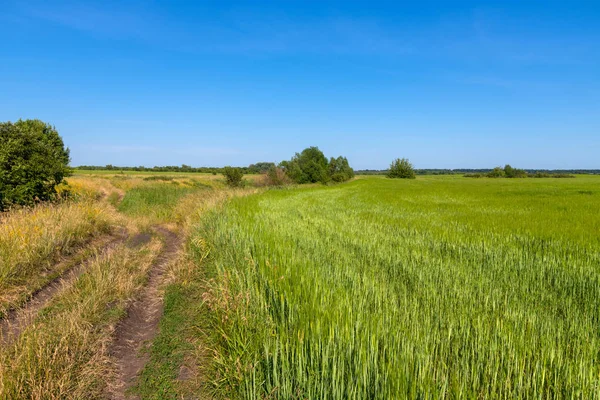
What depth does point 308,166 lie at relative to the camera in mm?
82188

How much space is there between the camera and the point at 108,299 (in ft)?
19.6

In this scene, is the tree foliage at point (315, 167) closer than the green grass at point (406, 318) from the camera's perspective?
No

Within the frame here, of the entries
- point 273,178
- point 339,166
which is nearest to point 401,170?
point 339,166

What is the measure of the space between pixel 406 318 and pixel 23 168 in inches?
691

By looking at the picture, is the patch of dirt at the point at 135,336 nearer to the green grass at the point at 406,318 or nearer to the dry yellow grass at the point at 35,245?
the green grass at the point at 406,318

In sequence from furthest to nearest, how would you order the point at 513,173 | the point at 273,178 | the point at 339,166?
the point at 339,166
the point at 513,173
the point at 273,178

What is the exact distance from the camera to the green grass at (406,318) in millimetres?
2342

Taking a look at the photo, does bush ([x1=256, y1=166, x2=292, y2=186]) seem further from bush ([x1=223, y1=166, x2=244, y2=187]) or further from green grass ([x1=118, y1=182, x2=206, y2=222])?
green grass ([x1=118, y1=182, x2=206, y2=222])

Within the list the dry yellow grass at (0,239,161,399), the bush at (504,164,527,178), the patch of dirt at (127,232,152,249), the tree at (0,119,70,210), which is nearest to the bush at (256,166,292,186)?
the tree at (0,119,70,210)

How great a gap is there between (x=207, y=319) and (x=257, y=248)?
1.70 meters

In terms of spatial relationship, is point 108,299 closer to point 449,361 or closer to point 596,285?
point 449,361

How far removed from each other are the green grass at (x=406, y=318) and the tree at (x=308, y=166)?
214 feet

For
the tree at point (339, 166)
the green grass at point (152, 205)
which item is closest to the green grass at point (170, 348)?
the green grass at point (152, 205)

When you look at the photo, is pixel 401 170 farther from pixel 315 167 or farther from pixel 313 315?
pixel 313 315
